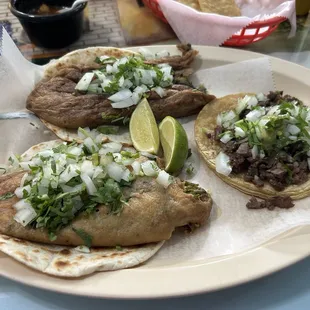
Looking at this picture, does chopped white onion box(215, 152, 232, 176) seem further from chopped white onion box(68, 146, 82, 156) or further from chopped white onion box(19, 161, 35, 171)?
chopped white onion box(19, 161, 35, 171)

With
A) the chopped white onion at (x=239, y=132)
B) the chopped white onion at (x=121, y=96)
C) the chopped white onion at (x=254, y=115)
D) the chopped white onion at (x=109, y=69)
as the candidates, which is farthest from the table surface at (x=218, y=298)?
the chopped white onion at (x=109, y=69)

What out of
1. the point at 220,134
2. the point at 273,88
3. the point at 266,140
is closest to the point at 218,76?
the point at 273,88

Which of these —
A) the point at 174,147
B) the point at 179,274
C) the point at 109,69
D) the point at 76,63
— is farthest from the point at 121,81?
the point at 179,274

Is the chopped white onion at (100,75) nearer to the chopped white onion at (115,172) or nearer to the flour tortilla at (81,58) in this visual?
the flour tortilla at (81,58)

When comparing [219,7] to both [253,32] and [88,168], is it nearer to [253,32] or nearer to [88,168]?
[253,32]

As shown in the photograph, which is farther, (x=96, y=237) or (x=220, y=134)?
(x=220, y=134)

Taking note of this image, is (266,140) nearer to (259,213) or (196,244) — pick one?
(259,213)

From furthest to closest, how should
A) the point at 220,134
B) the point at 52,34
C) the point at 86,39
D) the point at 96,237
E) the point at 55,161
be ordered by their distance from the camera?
the point at 86,39 < the point at 52,34 < the point at 220,134 < the point at 55,161 < the point at 96,237

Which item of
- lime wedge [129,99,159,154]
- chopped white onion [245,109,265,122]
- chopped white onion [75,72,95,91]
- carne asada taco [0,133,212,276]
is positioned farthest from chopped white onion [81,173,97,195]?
chopped white onion [245,109,265,122]
